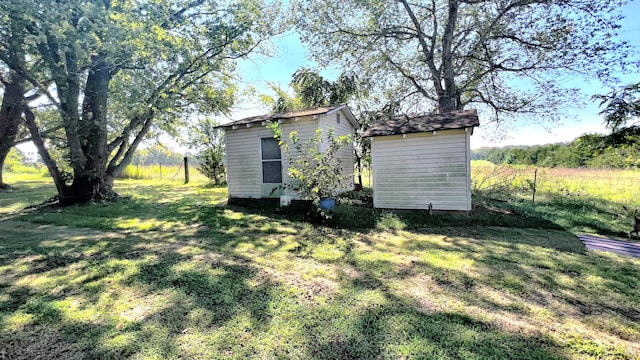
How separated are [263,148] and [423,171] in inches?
186

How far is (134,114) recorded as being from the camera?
8.21 meters

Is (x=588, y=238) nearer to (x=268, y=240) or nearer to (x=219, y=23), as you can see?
(x=268, y=240)

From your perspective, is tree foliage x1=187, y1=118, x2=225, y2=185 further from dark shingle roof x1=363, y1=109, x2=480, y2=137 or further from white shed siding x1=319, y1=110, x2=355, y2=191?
dark shingle roof x1=363, y1=109, x2=480, y2=137

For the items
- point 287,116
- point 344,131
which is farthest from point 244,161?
point 344,131

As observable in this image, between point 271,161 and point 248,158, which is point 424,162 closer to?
point 271,161

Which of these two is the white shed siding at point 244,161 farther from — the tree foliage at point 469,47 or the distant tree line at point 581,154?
the distant tree line at point 581,154

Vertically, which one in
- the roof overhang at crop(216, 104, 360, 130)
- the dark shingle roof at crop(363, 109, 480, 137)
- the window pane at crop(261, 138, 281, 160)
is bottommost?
the window pane at crop(261, 138, 281, 160)

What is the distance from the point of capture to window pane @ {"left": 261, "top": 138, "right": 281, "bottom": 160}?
8.65m

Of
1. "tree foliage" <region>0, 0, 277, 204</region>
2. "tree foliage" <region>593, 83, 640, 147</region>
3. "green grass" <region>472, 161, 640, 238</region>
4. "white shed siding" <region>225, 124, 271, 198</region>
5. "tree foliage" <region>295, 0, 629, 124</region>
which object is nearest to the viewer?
"tree foliage" <region>593, 83, 640, 147</region>

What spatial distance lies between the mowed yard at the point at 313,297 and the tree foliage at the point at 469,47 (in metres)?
8.08

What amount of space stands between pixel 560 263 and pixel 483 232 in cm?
179

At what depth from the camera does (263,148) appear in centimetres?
880

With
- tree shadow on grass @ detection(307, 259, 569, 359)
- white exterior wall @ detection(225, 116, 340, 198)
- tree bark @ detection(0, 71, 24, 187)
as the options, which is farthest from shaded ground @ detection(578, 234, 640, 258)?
tree bark @ detection(0, 71, 24, 187)

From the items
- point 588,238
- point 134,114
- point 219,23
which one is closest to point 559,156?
point 588,238
